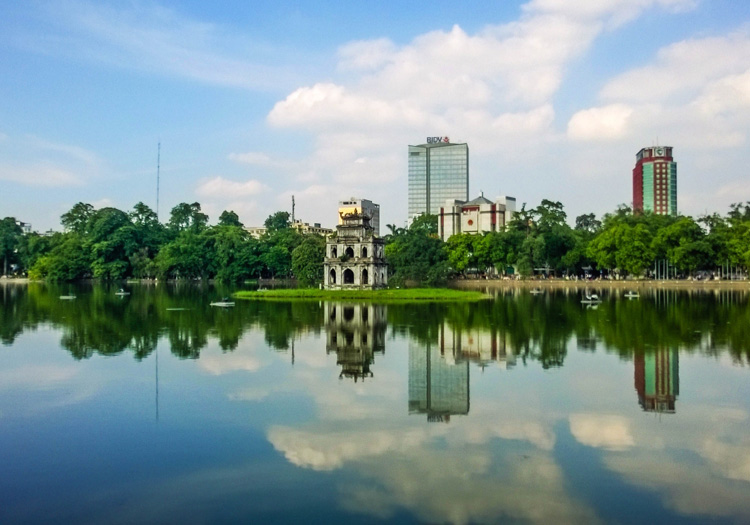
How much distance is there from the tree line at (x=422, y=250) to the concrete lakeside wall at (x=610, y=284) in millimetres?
1893

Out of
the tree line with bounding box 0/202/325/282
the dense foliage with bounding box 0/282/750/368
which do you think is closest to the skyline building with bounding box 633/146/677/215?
the tree line with bounding box 0/202/325/282

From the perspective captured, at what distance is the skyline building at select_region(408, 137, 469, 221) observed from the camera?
471ft

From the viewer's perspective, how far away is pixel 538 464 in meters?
11.9

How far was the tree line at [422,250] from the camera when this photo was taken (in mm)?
69000

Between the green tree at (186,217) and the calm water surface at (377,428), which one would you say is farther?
the green tree at (186,217)

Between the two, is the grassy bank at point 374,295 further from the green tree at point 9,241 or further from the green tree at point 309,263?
the green tree at point 9,241

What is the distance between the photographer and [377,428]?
1432cm

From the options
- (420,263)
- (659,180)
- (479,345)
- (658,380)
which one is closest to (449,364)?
(479,345)

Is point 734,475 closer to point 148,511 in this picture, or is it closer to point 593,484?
point 593,484

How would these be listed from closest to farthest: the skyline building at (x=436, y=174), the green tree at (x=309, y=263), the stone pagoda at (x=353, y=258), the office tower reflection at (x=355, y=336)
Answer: the office tower reflection at (x=355, y=336)
the stone pagoda at (x=353, y=258)
the green tree at (x=309, y=263)
the skyline building at (x=436, y=174)

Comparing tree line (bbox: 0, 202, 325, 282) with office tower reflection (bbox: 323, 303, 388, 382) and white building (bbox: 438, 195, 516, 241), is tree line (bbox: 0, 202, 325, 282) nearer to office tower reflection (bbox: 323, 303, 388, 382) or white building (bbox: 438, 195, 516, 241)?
white building (bbox: 438, 195, 516, 241)

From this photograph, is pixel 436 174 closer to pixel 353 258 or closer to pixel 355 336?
pixel 353 258

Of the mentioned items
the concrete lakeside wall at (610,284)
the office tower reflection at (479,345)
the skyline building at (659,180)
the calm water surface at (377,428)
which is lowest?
the calm water surface at (377,428)

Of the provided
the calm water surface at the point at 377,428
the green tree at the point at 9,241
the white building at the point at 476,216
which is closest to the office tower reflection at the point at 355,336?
the calm water surface at the point at 377,428
